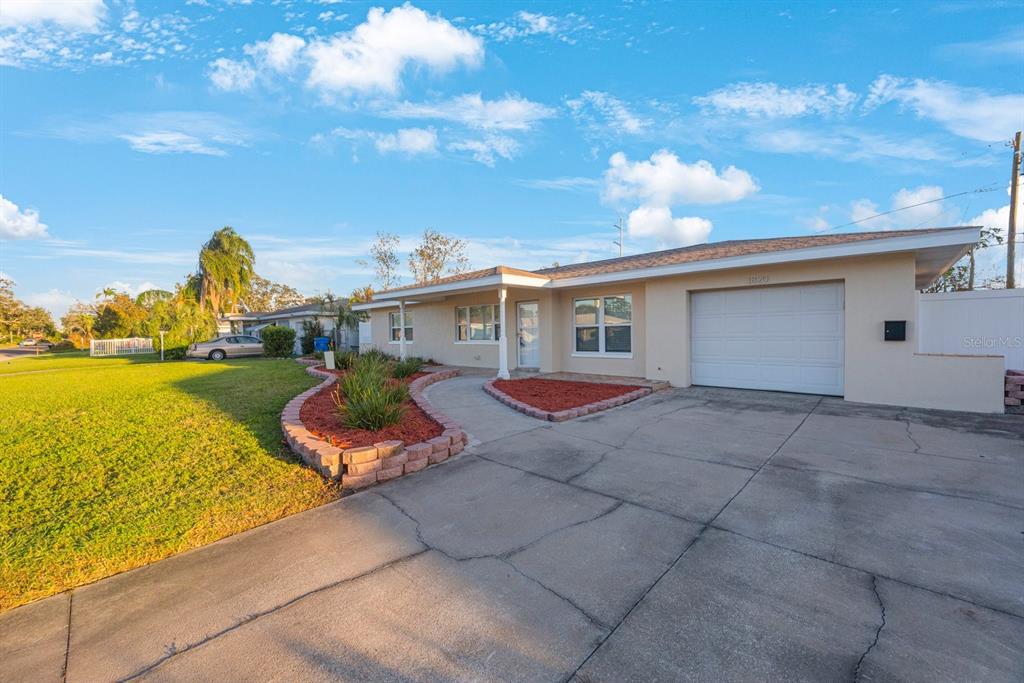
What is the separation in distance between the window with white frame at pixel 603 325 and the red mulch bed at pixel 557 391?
1673 millimetres

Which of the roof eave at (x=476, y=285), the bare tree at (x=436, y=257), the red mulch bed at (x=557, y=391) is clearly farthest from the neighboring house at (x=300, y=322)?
the red mulch bed at (x=557, y=391)

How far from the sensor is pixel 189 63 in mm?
10164

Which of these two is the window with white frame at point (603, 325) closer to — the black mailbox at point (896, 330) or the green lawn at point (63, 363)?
the black mailbox at point (896, 330)

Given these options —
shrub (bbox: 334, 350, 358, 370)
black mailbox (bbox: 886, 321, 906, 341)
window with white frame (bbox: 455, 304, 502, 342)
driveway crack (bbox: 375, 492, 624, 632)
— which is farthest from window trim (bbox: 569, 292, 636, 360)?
driveway crack (bbox: 375, 492, 624, 632)

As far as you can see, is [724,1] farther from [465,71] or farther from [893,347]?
[893,347]

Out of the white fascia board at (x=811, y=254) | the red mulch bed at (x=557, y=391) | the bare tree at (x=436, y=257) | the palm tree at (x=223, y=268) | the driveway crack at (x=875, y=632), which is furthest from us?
the palm tree at (x=223, y=268)

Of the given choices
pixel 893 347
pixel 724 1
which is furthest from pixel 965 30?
pixel 893 347

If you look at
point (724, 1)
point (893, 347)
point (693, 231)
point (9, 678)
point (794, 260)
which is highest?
point (724, 1)

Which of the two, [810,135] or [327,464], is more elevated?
[810,135]

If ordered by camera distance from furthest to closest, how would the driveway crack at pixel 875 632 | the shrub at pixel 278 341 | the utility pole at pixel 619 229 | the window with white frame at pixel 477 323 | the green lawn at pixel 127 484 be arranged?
the utility pole at pixel 619 229 < the shrub at pixel 278 341 < the window with white frame at pixel 477 323 < the green lawn at pixel 127 484 < the driveway crack at pixel 875 632

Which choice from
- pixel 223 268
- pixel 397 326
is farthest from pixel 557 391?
pixel 223 268

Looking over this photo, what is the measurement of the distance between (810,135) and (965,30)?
4095 mm

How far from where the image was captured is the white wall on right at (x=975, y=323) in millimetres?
8055

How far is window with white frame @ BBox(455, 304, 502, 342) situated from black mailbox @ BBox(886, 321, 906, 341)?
9059mm
